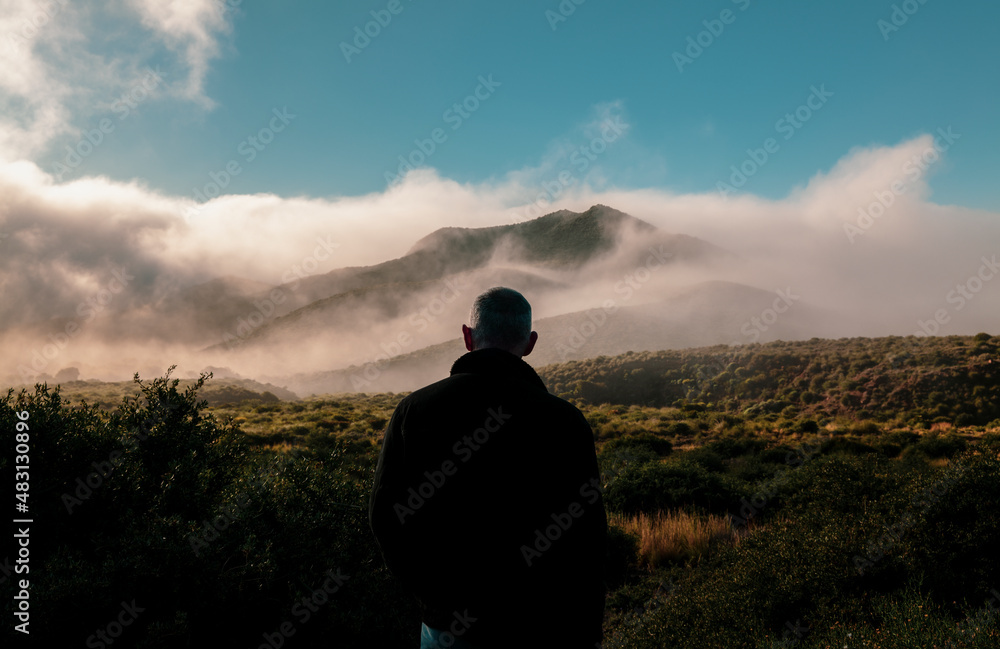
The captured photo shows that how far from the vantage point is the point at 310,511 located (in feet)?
18.2

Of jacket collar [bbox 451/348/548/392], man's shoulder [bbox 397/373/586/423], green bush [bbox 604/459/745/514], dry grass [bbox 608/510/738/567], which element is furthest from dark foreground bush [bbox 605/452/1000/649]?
green bush [bbox 604/459/745/514]

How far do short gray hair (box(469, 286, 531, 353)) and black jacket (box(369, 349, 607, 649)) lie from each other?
16 centimetres

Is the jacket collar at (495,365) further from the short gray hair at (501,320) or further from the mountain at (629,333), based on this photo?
the mountain at (629,333)

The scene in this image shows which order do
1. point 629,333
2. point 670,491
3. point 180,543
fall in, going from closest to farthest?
point 180,543, point 670,491, point 629,333

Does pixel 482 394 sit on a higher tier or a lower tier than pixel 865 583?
→ higher

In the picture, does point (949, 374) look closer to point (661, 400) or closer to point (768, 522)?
point (661, 400)

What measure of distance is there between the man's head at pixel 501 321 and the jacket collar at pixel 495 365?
0.26ft

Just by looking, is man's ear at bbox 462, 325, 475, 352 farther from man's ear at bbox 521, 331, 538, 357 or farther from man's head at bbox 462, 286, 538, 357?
man's ear at bbox 521, 331, 538, 357

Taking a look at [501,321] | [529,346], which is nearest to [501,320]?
[501,321]

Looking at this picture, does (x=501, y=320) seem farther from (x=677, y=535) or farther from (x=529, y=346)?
(x=677, y=535)

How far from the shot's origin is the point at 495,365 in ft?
7.12

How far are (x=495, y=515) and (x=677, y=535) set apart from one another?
359 inches

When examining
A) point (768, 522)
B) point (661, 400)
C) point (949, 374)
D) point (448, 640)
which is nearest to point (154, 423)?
point (448, 640)

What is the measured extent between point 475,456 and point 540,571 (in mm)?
507
